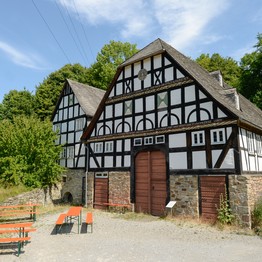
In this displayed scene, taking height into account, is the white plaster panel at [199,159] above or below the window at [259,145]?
below

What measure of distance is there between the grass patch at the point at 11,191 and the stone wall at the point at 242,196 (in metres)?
12.5

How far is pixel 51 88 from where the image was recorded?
114 ft

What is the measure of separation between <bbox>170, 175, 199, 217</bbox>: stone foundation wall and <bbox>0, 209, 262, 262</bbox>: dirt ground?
0.72 meters

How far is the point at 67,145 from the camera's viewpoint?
21.4m

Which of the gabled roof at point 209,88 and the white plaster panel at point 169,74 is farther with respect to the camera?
the white plaster panel at point 169,74

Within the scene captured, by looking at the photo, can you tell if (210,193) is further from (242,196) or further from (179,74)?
(179,74)

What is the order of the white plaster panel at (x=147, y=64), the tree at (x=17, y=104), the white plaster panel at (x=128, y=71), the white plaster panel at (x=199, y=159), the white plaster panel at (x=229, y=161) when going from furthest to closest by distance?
the tree at (x=17, y=104) < the white plaster panel at (x=128, y=71) < the white plaster panel at (x=147, y=64) < the white plaster panel at (x=199, y=159) < the white plaster panel at (x=229, y=161)

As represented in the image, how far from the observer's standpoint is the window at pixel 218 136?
11.8m

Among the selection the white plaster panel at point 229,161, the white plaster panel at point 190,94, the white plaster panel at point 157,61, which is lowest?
the white plaster panel at point 229,161

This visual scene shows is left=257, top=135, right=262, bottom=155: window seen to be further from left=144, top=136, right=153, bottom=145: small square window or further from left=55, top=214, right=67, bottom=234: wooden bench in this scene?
left=55, top=214, right=67, bottom=234: wooden bench

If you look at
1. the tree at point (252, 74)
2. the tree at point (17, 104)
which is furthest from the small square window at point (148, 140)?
the tree at point (17, 104)

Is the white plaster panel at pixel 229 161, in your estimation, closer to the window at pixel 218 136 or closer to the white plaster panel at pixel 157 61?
the window at pixel 218 136

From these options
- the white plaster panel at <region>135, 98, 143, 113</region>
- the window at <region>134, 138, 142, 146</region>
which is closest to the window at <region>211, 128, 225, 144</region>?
the window at <region>134, 138, 142, 146</region>

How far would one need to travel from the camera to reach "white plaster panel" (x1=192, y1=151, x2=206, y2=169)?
1216 cm
